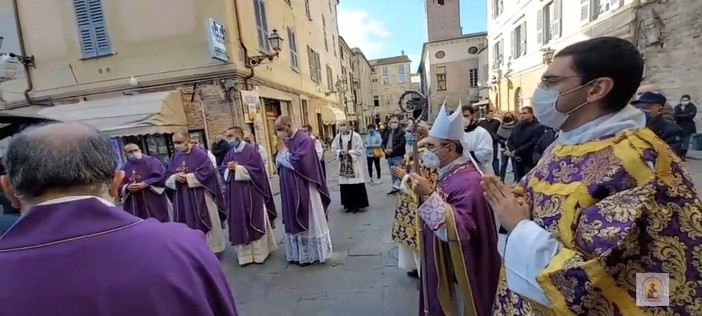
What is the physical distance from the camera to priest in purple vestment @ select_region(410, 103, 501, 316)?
80.1 inches

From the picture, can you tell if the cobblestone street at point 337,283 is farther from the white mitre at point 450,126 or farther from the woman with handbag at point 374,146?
the woman with handbag at point 374,146

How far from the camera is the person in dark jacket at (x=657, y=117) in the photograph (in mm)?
3583

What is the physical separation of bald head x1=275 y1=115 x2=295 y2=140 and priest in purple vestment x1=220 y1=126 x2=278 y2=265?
0.50 meters

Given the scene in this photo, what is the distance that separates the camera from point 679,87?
931cm

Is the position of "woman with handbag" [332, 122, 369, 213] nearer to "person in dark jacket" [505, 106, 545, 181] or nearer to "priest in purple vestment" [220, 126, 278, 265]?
"priest in purple vestment" [220, 126, 278, 265]

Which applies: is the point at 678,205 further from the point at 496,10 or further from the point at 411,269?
the point at 496,10

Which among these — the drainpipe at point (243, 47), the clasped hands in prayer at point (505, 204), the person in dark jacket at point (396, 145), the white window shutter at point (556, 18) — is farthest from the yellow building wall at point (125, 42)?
the white window shutter at point (556, 18)

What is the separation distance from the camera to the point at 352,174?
6.75 metres

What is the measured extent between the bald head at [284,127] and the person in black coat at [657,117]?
357 cm

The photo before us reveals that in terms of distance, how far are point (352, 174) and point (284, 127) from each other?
8.30ft

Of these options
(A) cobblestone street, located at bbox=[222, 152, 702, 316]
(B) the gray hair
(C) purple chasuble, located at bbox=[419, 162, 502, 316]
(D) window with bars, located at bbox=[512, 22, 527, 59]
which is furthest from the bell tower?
(B) the gray hair

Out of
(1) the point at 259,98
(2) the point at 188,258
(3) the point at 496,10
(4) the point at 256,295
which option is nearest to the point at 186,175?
(4) the point at 256,295

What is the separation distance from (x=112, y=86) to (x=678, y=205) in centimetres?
1127

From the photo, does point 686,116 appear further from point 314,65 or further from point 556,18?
point 314,65
